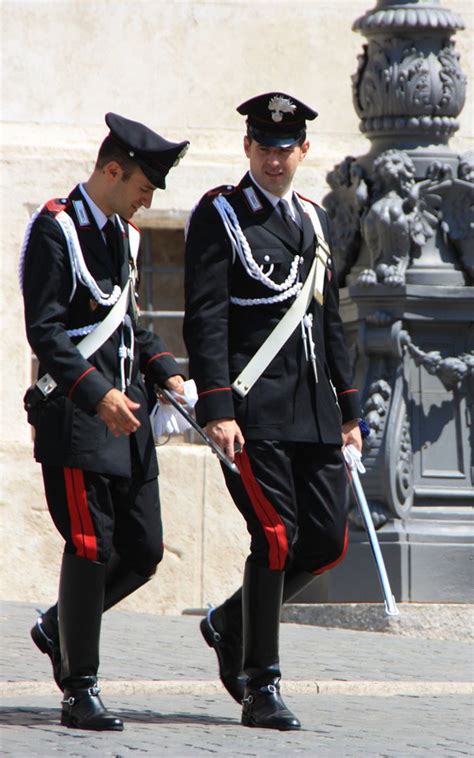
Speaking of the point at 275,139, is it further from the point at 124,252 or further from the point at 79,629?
the point at 79,629

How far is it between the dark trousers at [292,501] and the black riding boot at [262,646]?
58 millimetres

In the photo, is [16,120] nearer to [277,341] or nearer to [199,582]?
[199,582]

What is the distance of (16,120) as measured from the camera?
12.6 metres

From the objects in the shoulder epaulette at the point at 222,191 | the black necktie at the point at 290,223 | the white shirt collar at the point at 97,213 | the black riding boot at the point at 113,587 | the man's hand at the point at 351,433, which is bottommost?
the black riding boot at the point at 113,587

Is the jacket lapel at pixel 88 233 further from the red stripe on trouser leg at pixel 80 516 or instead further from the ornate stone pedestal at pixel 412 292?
the ornate stone pedestal at pixel 412 292

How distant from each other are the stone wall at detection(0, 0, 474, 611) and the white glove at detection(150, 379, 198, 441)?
5.54 m

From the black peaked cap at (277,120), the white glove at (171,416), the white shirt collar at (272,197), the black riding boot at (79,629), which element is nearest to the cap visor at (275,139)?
the black peaked cap at (277,120)

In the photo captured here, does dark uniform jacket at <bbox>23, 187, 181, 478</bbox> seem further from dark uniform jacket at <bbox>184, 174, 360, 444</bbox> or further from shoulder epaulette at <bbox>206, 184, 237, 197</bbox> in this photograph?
shoulder epaulette at <bbox>206, 184, 237, 197</bbox>

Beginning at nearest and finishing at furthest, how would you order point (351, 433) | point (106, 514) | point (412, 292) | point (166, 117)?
1. point (106, 514)
2. point (351, 433)
3. point (412, 292)
4. point (166, 117)

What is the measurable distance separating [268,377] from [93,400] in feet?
2.15

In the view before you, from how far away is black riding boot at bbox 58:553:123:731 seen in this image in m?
6.31

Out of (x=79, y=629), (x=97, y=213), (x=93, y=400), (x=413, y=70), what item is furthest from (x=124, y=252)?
(x=413, y=70)

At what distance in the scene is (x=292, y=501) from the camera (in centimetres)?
653

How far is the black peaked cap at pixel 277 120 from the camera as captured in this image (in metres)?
6.64
